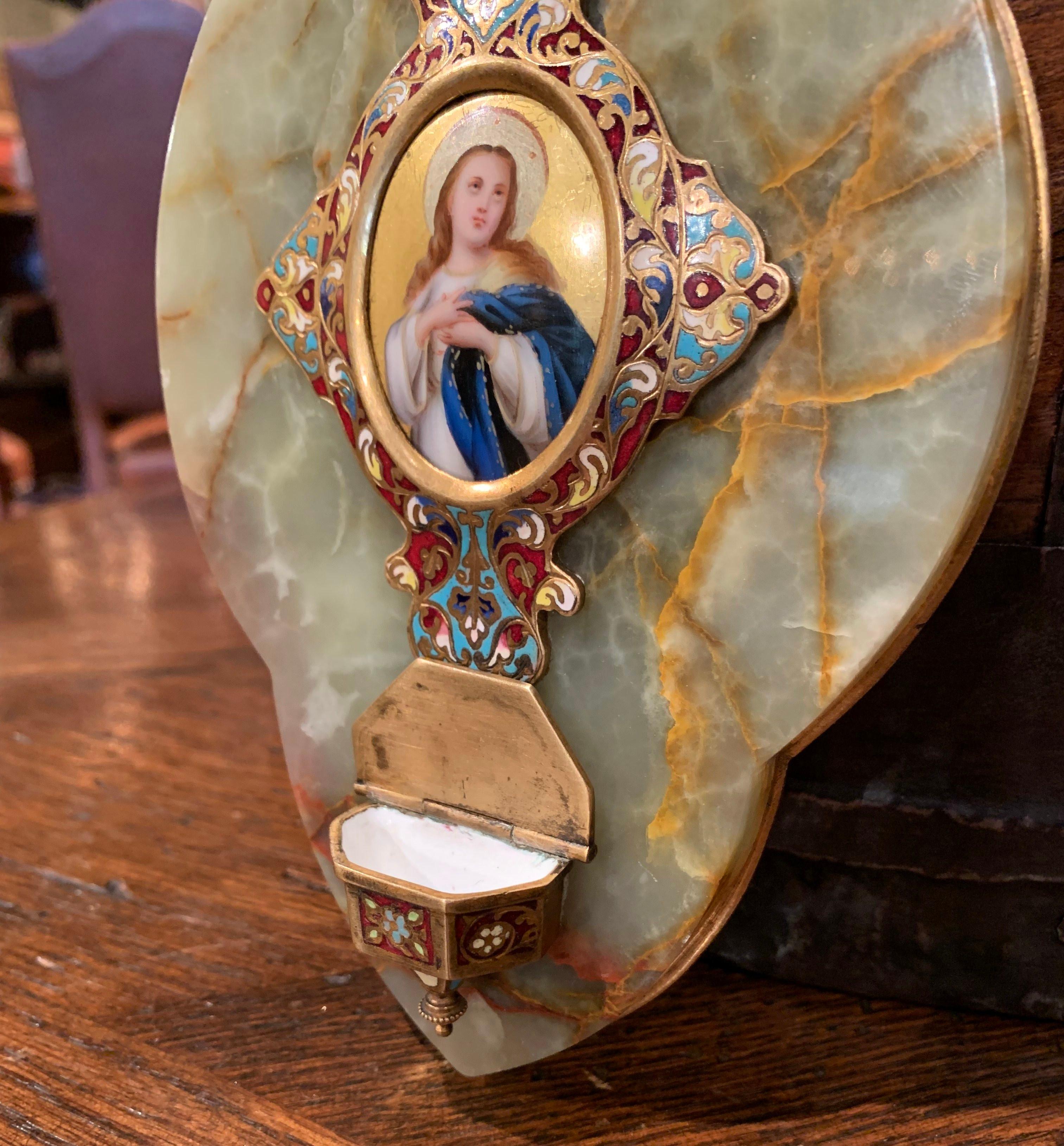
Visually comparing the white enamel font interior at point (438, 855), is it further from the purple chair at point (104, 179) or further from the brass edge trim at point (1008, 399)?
the purple chair at point (104, 179)

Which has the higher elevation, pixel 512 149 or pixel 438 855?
pixel 512 149

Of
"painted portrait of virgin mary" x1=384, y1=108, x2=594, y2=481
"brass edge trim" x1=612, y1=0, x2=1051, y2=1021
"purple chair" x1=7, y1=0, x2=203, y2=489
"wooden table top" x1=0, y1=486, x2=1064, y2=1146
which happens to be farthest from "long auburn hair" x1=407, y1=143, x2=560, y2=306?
"purple chair" x1=7, y1=0, x2=203, y2=489

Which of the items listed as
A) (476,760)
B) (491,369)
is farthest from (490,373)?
(476,760)

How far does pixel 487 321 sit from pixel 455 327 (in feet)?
0.04

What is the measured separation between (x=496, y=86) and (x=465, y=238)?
1.8 inches

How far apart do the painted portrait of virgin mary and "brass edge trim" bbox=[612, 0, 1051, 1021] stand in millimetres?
112

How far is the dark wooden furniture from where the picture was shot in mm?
326

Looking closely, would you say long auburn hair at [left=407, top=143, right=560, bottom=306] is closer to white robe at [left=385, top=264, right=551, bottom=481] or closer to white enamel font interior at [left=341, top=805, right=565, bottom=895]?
white robe at [left=385, top=264, right=551, bottom=481]

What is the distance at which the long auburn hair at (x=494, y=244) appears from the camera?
12.0 inches

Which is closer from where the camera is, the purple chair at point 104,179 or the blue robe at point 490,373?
the blue robe at point 490,373

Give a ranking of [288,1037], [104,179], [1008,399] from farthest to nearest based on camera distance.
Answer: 1. [104,179]
2. [288,1037]
3. [1008,399]

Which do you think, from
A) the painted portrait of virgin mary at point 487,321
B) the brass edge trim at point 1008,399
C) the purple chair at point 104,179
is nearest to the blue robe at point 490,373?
the painted portrait of virgin mary at point 487,321

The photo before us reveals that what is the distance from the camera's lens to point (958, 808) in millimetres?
347

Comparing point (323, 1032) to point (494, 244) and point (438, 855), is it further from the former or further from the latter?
point (494, 244)
